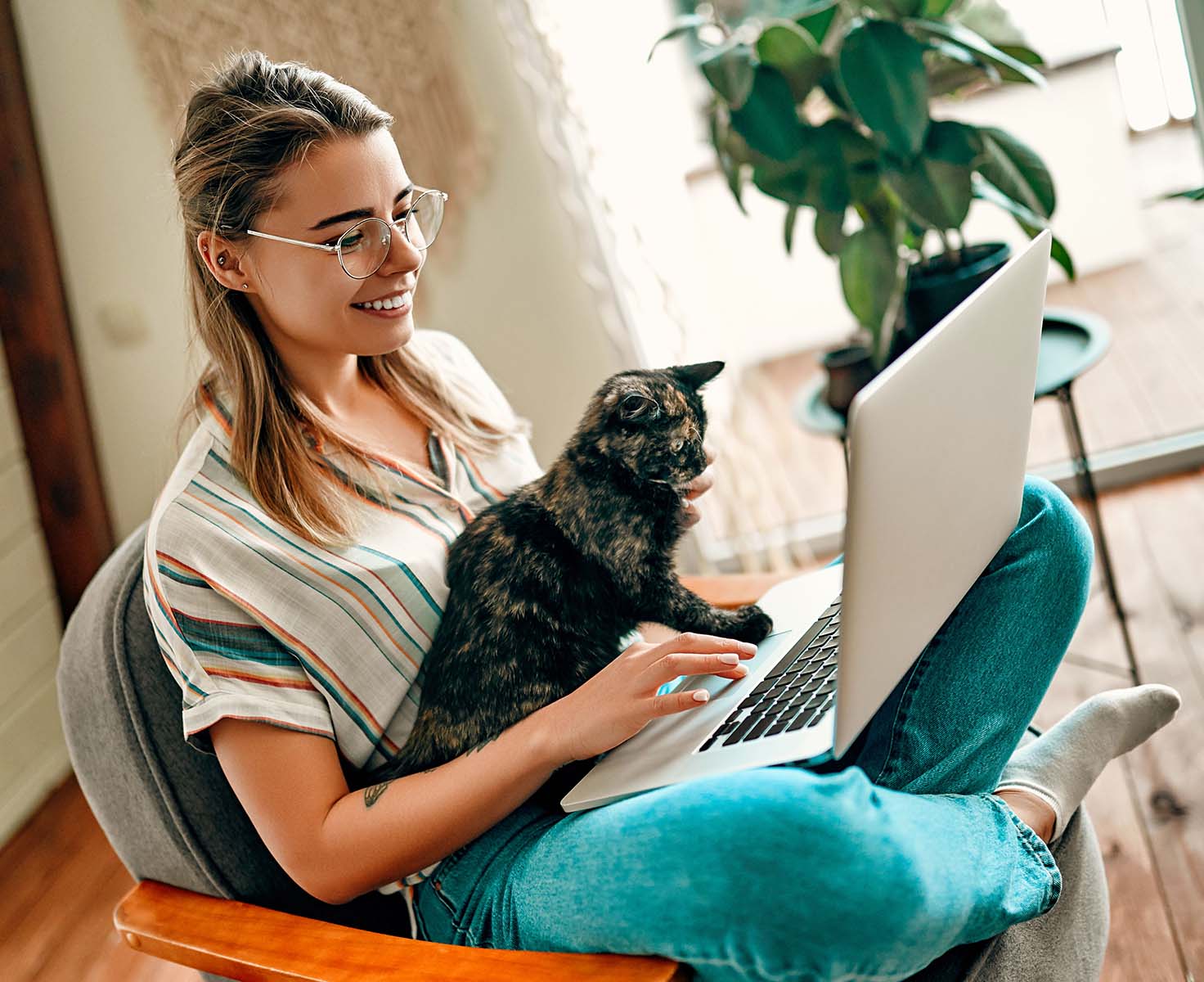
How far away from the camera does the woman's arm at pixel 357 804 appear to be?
3.53 ft

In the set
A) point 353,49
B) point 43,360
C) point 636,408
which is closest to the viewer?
point 636,408

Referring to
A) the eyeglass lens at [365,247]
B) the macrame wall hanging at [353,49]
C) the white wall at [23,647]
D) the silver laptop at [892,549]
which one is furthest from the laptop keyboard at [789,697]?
the white wall at [23,647]

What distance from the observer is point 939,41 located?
1.81 m

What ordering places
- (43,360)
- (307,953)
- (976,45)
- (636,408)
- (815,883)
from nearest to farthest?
(815,883) < (307,953) < (636,408) < (976,45) < (43,360)

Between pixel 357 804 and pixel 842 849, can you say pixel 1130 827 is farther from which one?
pixel 357 804

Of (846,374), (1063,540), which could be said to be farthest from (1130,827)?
(846,374)

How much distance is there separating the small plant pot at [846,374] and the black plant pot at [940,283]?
6 cm

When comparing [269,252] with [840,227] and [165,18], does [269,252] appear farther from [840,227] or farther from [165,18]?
[165,18]

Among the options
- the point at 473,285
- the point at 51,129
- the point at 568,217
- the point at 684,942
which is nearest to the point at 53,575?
the point at 51,129

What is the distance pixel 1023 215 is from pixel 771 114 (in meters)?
0.49

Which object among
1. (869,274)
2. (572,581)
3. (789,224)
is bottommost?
(572,581)

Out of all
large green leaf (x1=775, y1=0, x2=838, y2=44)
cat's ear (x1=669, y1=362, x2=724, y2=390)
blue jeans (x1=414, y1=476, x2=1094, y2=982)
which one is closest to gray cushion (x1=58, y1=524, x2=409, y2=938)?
blue jeans (x1=414, y1=476, x2=1094, y2=982)

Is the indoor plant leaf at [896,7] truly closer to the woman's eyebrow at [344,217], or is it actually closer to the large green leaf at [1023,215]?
the large green leaf at [1023,215]

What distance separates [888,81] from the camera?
1736 mm
